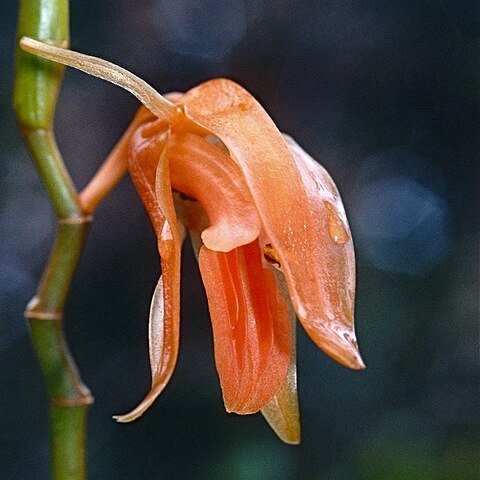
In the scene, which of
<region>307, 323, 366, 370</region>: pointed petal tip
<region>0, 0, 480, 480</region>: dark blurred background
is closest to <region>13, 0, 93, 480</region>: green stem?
<region>307, 323, 366, 370</region>: pointed petal tip

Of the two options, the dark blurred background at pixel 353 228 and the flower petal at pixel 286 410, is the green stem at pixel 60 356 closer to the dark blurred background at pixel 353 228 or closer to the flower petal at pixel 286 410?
the flower petal at pixel 286 410

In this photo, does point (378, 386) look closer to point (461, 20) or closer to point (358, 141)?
point (358, 141)

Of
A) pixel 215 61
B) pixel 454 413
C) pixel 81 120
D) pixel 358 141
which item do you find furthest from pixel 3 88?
pixel 454 413

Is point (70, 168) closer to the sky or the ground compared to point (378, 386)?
closer to the sky

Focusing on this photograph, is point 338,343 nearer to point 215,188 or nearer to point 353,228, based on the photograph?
point 215,188

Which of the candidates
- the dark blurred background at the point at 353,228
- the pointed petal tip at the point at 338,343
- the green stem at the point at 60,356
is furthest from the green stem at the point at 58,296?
the dark blurred background at the point at 353,228

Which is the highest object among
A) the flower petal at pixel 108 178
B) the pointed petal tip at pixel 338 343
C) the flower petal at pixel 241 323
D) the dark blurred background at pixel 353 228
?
the flower petal at pixel 108 178

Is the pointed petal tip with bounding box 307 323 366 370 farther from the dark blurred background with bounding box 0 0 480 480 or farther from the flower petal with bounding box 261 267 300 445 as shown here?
the dark blurred background with bounding box 0 0 480 480
